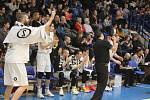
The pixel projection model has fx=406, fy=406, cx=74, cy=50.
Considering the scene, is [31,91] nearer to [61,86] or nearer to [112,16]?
[61,86]

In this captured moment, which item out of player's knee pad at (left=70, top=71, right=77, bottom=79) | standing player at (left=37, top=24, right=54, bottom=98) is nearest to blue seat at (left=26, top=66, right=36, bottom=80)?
standing player at (left=37, top=24, right=54, bottom=98)

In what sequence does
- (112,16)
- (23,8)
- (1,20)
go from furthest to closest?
(112,16), (23,8), (1,20)

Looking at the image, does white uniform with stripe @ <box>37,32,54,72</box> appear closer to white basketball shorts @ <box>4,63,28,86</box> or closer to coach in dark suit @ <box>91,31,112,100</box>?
coach in dark suit @ <box>91,31,112,100</box>

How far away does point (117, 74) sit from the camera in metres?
13.9

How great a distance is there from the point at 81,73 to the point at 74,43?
2443 mm

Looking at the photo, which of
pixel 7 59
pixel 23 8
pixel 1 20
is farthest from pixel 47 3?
pixel 7 59

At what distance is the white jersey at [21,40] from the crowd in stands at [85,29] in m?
2.80

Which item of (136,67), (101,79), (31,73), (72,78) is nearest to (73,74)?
(72,78)

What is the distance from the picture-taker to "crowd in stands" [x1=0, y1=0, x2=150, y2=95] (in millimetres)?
11781

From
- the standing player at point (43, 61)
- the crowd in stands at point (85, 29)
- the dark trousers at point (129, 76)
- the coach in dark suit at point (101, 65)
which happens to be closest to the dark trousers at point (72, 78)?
the crowd in stands at point (85, 29)

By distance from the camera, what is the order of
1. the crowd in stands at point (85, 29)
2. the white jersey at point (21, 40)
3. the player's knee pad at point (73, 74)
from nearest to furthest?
the white jersey at point (21, 40), the player's knee pad at point (73, 74), the crowd in stands at point (85, 29)

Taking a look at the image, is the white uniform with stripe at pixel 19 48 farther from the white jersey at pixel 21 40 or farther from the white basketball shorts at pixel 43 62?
the white basketball shorts at pixel 43 62

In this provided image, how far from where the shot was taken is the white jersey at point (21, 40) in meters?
8.02

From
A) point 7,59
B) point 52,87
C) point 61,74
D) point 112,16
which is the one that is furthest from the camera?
point 112,16
